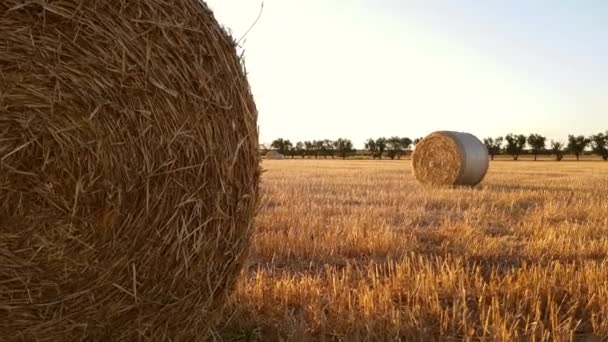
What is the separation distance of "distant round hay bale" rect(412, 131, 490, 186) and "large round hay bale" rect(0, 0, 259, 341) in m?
11.6

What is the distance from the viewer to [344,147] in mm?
72500

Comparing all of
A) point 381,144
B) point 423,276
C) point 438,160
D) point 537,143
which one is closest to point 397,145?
point 381,144

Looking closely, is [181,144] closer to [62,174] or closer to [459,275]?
[62,174]

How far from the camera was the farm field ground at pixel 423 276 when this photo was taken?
3.15m

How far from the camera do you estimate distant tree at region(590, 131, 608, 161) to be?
207 ft

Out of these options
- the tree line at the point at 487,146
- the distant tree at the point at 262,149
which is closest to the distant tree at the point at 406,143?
the tree line at the point at 487,146

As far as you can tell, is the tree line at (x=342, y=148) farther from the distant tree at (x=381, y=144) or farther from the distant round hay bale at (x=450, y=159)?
the distant round hay bale at (x=450, y=159)

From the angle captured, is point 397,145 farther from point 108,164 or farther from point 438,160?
point 108,164

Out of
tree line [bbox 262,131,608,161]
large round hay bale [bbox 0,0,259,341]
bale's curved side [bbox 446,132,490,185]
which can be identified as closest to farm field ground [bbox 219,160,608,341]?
Answer: large round hay bale [bbox 0,0,259,341]

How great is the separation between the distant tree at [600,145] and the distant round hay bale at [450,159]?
181ft

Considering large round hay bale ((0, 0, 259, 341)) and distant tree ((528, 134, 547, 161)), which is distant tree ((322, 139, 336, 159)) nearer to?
distant tree ((528, 134, 547, 161))

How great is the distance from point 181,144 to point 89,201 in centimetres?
47

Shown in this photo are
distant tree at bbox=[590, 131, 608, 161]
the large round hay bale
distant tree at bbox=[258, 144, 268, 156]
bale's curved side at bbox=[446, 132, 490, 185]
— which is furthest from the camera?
distant tree at bbox=[590, 131, 608, 161]

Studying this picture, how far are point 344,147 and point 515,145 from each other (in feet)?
66.0
